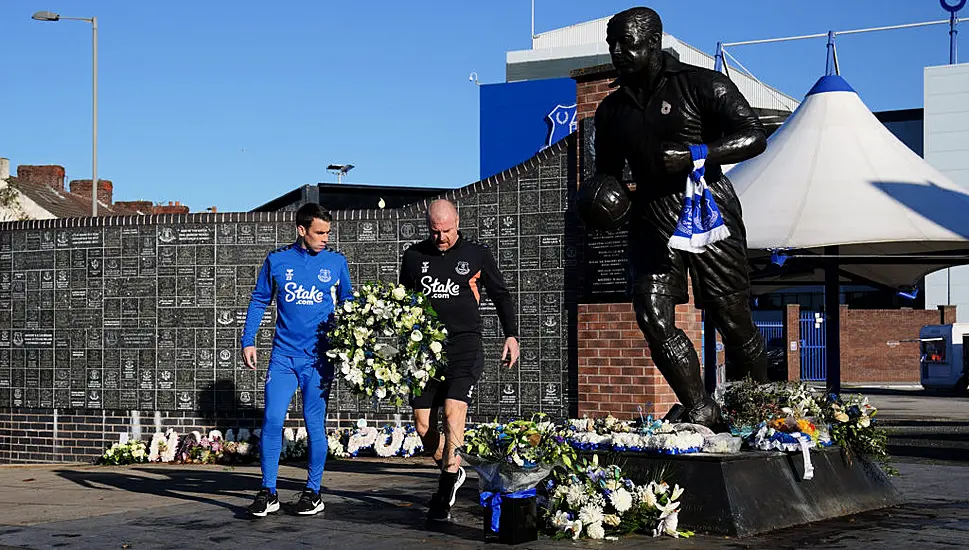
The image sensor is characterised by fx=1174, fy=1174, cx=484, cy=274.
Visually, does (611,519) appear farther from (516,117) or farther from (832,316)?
(516,117)

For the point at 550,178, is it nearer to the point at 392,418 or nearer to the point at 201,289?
the point at 392,418

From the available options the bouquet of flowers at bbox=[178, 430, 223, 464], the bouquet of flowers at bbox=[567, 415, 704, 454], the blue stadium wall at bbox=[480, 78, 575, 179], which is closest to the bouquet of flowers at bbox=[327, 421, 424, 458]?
the bouquet of flowers at bbox=[178, 430, 223, 464]

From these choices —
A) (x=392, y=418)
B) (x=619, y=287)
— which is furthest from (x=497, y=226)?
(x=392, y=418)

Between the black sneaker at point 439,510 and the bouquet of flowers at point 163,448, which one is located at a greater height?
the black sneaker at point 439,510

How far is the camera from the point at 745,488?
20.3 ft

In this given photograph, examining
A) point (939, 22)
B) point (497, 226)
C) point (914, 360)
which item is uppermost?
point (939, 22)

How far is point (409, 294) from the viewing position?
697 centimetres

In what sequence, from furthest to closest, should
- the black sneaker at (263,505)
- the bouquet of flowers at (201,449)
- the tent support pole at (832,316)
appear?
the tent support pole at (832,316), the bouquet of flowers at (201,449), the black sneaker at (263,505)

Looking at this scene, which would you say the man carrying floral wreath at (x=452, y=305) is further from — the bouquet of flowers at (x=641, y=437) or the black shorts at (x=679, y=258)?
the black shorts at (x=679, y=258)

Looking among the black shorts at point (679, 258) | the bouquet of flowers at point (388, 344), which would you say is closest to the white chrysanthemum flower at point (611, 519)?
the black shorts at point (679, 258)

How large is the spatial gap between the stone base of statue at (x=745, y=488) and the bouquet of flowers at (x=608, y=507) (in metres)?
0.11

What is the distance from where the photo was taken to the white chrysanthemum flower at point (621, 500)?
6020mm

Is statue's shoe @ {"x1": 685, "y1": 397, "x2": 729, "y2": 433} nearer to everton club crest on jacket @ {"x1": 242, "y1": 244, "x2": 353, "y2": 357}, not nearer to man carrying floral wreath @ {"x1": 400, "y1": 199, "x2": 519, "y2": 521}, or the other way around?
man carrying floral wreath @ {"x1": 400, "y1": 199, "x2": 519, "y2": 521}

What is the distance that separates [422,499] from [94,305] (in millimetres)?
6749
